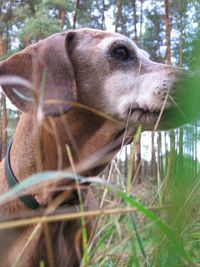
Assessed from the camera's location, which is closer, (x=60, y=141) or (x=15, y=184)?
(x=15, y=184)

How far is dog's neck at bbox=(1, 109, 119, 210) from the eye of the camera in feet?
8.57

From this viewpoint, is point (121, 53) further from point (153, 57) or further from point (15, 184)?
point (153, 57)

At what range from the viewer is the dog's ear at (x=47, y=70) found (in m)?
2.53

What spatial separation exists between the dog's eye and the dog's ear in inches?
13.3

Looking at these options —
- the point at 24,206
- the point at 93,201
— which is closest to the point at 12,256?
the point at 24,206

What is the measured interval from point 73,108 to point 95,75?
1.03 feet

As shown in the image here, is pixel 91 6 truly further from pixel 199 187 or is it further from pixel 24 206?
pixel 199 187

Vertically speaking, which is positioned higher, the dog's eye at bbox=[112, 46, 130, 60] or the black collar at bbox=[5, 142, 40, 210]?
the dog's eye at bbox=[112, 46, 130, 60]

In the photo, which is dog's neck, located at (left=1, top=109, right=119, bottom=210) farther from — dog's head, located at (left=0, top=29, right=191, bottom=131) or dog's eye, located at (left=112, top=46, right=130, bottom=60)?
dog's eye, located at (left=112, top=46, right=130, bottom=60)

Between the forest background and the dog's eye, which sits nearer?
the forest background

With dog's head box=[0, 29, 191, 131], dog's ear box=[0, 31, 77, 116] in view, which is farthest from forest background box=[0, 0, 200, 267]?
dog's ear box=[0, 31, 77, 116]

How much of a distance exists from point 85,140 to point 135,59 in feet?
2.35

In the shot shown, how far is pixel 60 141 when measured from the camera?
266 cm

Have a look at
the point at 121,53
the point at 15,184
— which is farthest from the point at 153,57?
the point at 15,184
